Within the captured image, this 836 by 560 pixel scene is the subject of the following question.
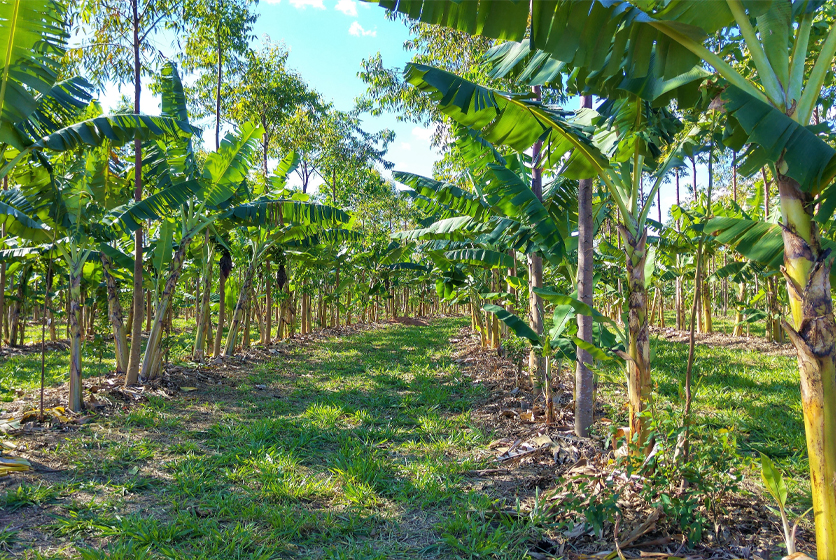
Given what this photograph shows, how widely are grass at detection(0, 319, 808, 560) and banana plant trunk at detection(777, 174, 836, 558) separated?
0.88 metres

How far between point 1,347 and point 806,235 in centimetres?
1603

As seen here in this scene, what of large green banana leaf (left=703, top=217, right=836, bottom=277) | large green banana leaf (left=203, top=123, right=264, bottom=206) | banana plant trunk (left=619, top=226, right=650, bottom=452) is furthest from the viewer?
large green banana leaf (left=203, top=123, right=264, bottom=206)

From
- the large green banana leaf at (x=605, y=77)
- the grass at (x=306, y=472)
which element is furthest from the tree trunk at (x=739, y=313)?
the large green banana leaf at (x=605, y=77)

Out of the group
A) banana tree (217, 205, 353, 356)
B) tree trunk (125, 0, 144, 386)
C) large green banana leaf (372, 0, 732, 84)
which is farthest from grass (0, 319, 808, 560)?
banana tree (217, 205, 353, 356)

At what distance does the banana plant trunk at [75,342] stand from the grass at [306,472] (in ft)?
1.77

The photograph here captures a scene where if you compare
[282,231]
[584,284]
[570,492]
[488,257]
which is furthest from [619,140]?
[282,231]

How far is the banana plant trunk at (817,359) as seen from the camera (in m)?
2.34

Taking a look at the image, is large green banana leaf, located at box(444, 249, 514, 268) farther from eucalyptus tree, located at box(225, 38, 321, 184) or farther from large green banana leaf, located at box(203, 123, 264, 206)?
eucalyptus tree, located at box(225, 38, 321, 184)

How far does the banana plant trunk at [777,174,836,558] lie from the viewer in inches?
92.3

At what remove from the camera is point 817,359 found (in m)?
2.37

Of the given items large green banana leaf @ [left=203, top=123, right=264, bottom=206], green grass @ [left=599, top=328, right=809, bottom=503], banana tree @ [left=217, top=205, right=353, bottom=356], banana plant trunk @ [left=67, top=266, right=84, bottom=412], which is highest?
large green banana leaf @ [left=203, top=123, right=264, bottom=206]

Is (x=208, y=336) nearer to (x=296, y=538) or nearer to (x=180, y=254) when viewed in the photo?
(x=180, y=254)

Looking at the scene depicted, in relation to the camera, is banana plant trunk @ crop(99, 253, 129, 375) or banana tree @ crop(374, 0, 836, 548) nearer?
banana tree @ crop(374, 0, 836, 548)

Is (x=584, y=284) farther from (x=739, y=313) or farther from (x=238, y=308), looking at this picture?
(x=739, y=313)
